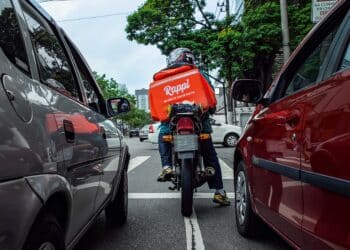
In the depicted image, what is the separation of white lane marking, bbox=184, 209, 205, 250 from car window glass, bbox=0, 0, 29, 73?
8.23 ft

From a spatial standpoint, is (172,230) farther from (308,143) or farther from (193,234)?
(308,143)

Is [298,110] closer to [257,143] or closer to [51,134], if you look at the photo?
[257,143]

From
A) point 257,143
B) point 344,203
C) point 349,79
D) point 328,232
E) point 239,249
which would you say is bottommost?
point 239,249

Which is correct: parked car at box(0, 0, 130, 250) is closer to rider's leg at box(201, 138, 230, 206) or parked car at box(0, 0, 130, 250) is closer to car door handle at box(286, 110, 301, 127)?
car door handle at box(286, 110, 301, 127)

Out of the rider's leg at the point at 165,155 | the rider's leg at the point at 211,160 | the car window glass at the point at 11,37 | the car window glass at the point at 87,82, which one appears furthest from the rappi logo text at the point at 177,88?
the car window glass at the point at 11,37

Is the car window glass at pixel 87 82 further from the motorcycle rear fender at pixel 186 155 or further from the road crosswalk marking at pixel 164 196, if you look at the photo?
the road crosswalk marking at pixel 164 196

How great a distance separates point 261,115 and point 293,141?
1.13 m

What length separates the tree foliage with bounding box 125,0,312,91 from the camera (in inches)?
802

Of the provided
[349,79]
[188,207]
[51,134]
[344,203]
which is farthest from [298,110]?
[188,207]

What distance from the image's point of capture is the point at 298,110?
2.74m

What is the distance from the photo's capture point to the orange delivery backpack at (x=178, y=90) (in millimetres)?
5738

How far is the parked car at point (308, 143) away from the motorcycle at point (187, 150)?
1.29 m

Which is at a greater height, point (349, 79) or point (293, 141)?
point (349, 79)

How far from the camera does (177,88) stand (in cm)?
579
